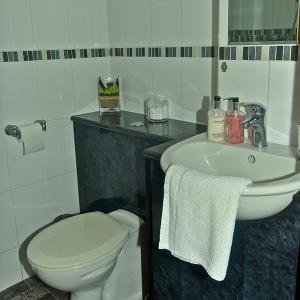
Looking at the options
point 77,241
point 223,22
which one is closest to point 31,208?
point 77,241

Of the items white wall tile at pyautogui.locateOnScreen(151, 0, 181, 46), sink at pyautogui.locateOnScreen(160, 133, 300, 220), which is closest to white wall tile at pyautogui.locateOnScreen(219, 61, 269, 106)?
sink at pyautogui.locateOnScreen(160, 133, 300, 220)

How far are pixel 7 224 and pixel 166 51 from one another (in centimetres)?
113

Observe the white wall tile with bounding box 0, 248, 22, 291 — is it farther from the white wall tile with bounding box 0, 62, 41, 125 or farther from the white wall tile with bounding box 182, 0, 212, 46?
the white wall tile with bounding box 182, 0, 212, 46

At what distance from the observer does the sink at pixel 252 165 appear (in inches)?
37.8

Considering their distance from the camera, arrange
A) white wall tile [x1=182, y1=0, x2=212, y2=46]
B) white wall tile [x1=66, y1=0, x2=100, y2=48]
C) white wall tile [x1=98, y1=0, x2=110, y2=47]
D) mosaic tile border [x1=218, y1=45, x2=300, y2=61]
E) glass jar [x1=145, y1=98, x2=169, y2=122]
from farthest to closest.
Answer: white wall tile [x1=98, y1=0, x2=110, y2=47]
white wall tile [x1=66, y1=0, x2=100, y2=48]
glass jar [x1=145, y1=98, x2=169, y2=122]
white wall tile [x1=182, y1=0, x2=212, y2=46]
mosaic tile border [x1=218, y1=45, x2=300, y2=61]

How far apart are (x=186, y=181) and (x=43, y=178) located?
3.62 ft

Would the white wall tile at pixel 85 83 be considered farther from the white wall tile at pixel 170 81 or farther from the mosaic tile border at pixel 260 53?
the mosaic tile border at pixel 260 53

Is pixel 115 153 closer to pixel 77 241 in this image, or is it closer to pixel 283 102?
pixel 77 241

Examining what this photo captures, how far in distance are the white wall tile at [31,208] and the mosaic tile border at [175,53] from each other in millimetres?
635

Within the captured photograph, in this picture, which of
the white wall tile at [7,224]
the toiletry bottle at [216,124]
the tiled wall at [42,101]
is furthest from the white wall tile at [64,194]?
the toiletry bottle at [216,124]

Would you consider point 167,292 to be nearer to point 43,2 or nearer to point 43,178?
point 43,178

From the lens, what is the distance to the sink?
959 mm

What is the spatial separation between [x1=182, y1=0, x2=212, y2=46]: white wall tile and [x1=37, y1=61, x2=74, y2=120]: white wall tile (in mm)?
645

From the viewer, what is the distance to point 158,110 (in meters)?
1.82
